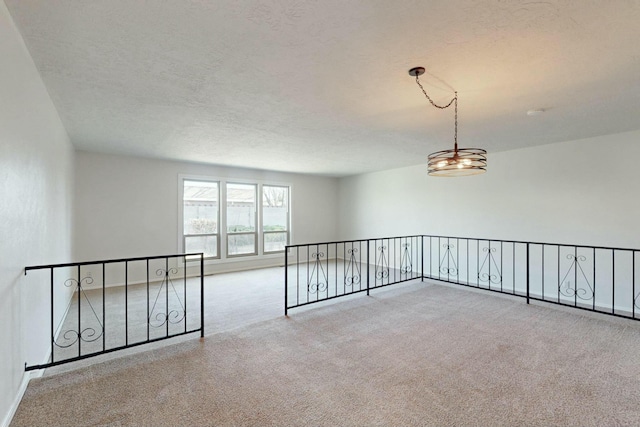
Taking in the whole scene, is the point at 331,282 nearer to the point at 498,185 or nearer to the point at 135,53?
the point at 498,185

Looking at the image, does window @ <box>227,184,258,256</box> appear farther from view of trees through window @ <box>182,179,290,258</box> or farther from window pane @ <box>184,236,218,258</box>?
window pane @ <box>184,236,218,258</box>

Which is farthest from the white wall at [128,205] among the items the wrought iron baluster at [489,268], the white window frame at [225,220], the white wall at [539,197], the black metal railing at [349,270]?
the wrought iron baluster at [489,268]

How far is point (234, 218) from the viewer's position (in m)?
7.02

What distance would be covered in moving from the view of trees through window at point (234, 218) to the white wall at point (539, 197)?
2.94 meters

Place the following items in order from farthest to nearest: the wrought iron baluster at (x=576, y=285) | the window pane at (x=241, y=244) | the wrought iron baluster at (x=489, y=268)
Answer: the window pane at (x=241, y=244)
the wrought iron baluster at (x=489, y=268)
the wrought iron baluster at (x=576, y=285)

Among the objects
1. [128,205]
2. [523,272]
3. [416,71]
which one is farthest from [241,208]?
[523,272]

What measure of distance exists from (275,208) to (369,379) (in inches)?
228

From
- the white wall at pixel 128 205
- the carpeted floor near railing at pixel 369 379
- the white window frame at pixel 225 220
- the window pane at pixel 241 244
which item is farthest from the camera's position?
the window pane at pixel 241 244

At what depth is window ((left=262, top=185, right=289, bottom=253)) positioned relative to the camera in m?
7.54

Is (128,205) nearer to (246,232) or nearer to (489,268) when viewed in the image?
(246,232)

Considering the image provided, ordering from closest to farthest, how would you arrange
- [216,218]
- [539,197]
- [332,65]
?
[332,65] < [539,197] < [216,218]

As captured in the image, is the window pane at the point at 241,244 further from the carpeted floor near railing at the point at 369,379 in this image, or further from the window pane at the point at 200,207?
the carpeted floor near railing at the point at 369,379

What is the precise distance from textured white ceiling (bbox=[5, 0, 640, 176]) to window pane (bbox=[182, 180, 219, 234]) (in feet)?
7.59

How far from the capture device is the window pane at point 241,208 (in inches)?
274
